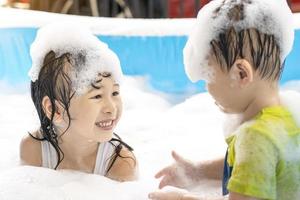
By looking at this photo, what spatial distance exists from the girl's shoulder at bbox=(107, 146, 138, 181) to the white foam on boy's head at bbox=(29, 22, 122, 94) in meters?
0.21

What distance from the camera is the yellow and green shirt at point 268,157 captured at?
1061 millimetres

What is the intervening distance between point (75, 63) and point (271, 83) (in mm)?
450

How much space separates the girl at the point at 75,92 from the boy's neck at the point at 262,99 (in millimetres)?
334

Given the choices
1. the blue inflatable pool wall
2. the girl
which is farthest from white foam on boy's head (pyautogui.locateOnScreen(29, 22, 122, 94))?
the blue inflatable pool wall

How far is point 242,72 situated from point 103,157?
0.51 m

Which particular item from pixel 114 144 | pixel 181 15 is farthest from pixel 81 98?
pixel 181 15

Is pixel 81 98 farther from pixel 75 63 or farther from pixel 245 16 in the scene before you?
pixel 245 16

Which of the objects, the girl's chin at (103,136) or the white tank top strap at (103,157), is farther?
the white tank top strap at (103,157)

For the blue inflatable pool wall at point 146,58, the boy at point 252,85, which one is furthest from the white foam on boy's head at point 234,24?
the blue inflatable pool wall at point 146,58

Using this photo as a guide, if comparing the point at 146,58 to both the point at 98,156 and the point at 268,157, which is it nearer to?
the point at 98,156

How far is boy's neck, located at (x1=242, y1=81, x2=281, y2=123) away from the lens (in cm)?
114

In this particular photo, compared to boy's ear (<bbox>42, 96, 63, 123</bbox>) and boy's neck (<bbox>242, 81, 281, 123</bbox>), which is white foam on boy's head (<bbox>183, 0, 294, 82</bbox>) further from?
boy's ear (<bbox>42, 96, 63, 123</bbox>)

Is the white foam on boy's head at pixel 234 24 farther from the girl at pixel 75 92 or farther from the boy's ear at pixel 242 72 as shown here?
the girl at pixel 75 92

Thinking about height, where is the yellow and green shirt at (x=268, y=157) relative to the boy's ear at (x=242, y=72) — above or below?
below
